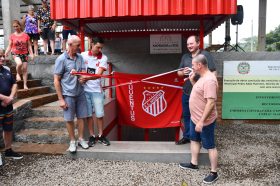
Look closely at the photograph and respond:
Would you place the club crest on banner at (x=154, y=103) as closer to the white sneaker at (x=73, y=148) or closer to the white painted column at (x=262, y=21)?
the white sneaker at (x=73, y=148)

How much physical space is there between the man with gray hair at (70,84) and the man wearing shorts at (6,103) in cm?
88

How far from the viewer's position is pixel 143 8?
5.44m

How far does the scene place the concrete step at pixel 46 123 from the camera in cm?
603

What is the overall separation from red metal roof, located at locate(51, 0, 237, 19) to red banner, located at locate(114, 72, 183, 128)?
1.38 m

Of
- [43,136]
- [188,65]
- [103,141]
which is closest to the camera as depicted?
[188,65]

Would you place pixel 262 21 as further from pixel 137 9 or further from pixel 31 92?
pixel 31 92

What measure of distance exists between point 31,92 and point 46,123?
5.07 ft

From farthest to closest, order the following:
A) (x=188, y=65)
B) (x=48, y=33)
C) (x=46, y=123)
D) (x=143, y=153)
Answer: (x=48, y=33)
(x=46, y=123)
(x=188, y=65)
(x=143, y=153)

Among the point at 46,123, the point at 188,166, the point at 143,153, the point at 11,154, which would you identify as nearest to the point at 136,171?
the point at 143,153

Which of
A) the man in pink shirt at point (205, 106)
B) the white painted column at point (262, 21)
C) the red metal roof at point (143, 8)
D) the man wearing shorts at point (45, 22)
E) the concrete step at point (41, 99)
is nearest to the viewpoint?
the man in pink shirt at point (205, 106)

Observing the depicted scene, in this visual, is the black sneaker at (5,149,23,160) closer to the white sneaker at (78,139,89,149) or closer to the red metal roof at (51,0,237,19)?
the white sneaker at (78,139,89,149)

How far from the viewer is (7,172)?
14.3 feet

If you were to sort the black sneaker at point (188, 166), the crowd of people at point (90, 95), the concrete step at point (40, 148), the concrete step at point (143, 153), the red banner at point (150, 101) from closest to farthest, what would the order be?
1. the crowd of people at point (90, 95)
2. the black sneaker at point (188, 166)
3. the concrete step at point (143, 153)
4. the concrete step at point (40, 148)
5. the red banner at point (150, 101)

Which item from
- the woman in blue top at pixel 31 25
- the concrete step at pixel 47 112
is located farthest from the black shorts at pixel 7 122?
the woman in blue top at pixel 31 25
